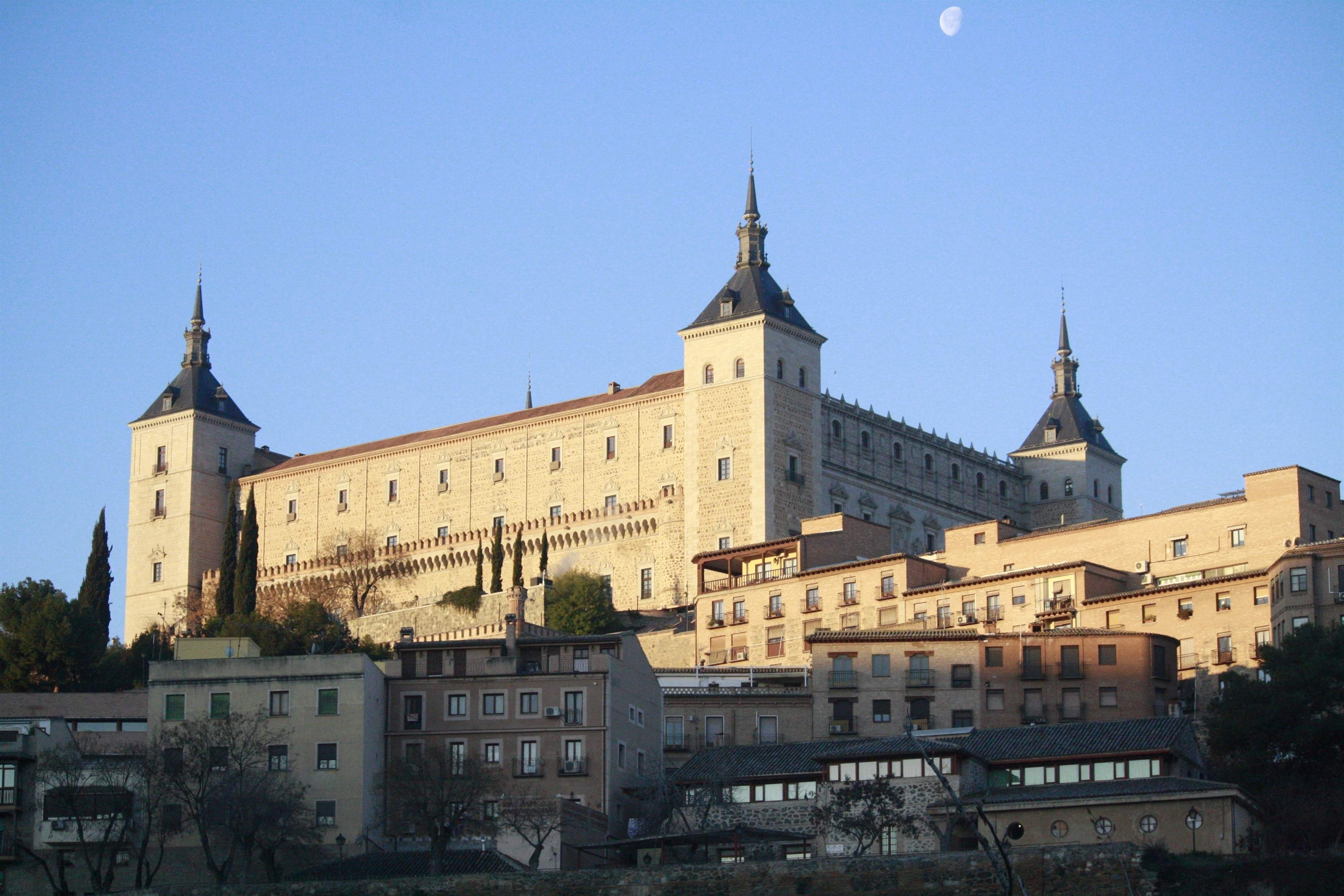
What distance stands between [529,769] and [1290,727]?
19937 mm

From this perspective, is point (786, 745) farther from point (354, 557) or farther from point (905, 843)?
point (354, 557)

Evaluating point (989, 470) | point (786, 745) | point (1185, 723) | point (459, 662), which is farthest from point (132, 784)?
point (989, 470)

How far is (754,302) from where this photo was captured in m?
114

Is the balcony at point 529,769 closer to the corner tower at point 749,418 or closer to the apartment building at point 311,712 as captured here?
the apartment building at point 311,712

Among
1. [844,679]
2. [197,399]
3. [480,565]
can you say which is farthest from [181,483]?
[844,679]

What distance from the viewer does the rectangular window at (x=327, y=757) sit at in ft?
207

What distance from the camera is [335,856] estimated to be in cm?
6075

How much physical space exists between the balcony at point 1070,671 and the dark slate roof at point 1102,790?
14099 millimetres

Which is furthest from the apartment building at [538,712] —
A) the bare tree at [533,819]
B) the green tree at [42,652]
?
the green tree at [42,652]

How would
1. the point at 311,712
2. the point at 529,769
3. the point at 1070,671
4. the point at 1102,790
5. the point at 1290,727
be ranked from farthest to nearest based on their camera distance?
the point at 1070,671, the point at 529,769, the point at 311,712, the point at 1290,727, the point at 1102,790

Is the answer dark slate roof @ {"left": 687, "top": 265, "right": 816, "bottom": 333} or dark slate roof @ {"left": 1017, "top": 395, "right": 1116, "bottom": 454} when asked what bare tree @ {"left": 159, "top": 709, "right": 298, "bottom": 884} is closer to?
dark slate roof @ {"left": 687, "top": 265, "right": 816, "bottom": 333}

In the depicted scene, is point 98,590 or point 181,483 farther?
point 181,483

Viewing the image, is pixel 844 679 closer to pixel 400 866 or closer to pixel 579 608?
pixel 400 866

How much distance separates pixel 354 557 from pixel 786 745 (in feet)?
215
